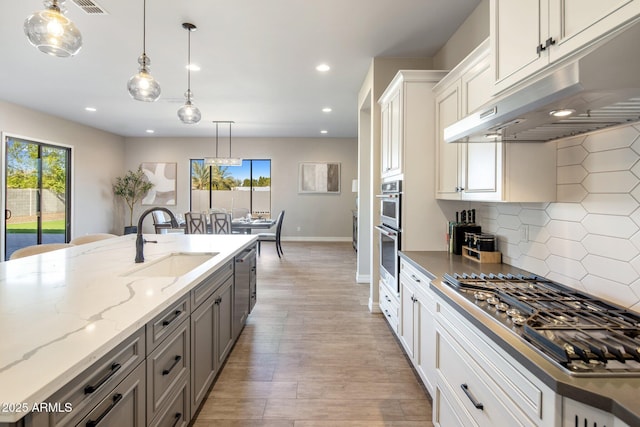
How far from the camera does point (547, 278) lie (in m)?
1.75

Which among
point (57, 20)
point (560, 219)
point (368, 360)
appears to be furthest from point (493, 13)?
point (368, 360)

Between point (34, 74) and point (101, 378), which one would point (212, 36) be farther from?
point (101, 378)

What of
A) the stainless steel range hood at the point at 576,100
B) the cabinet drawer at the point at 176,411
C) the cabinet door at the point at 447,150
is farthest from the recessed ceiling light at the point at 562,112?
the cabinet drawer at the point at 176,411

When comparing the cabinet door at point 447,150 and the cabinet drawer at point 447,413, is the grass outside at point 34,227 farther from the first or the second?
the cabinet drawer at point 447,413

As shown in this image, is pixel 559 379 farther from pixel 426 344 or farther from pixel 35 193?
pixel 35 193

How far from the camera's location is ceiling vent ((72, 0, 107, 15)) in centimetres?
262

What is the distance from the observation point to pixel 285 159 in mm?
8945

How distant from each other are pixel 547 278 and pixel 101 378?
6.89 feet

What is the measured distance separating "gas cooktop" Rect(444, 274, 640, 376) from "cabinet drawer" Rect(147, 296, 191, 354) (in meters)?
1.36

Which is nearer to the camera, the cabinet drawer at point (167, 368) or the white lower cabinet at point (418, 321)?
the cabinet drawer at point (167, 368)

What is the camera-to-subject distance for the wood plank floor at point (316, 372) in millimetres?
1948

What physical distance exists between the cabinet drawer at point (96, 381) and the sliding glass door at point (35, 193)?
6.64 metres

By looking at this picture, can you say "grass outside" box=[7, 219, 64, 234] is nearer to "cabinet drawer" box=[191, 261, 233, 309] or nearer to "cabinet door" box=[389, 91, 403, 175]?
"cabinet drawer" box=[191, 261, 233, 309]

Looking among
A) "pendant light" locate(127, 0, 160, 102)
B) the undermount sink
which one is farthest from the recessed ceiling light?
"pendant light" locate(127, 0, 160, 102)
